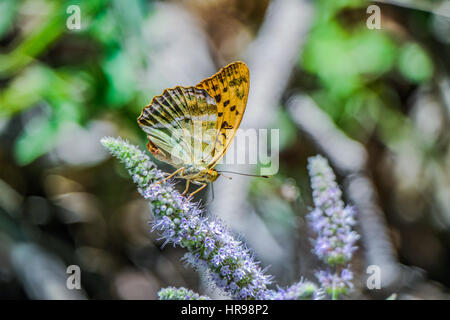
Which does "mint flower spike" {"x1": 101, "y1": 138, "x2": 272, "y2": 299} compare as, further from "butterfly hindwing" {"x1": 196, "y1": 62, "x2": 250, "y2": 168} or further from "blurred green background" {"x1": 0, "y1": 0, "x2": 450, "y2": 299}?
"blurred green background" {"x1": 0, "y1": 0, "x2": 450, "y2": 299}

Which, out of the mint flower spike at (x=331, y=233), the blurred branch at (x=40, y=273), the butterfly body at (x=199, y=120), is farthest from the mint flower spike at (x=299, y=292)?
the blurred branch at (x=40, y=273)

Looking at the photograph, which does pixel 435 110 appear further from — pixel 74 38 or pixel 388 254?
pixel 74 38

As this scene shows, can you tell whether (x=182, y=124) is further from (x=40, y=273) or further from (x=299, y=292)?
(x=40, y=273)

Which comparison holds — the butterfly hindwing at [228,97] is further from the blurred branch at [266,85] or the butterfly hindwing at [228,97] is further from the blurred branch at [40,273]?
the blurred branch at [40,273]

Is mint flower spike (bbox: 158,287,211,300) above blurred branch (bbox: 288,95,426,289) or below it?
below

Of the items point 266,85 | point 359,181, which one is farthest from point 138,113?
point 359,181

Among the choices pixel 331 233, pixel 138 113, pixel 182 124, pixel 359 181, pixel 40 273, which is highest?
pixel 138 113

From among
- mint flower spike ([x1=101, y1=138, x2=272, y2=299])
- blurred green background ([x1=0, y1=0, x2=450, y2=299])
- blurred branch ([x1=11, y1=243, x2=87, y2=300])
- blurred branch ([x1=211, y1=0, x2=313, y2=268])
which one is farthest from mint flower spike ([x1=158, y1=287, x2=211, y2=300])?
blurred branch ([x1=11, y1=243, x2=87, y2=300])
